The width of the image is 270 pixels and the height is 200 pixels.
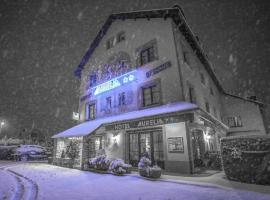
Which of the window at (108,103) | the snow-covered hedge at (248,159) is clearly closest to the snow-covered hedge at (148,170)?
the snow-covered hedge at (248,159)

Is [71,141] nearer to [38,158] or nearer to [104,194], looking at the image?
[38,158]

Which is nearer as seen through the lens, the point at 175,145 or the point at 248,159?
the point at 248,159

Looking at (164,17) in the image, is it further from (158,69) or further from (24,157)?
(24,157)

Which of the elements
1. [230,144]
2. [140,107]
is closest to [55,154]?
[140,107]

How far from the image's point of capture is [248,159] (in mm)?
7832

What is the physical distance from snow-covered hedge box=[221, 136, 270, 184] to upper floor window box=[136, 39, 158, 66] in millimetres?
8255

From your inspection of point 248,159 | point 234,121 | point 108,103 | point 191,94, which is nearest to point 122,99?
point 108,103

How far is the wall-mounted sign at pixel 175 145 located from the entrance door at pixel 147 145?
0.92 meters

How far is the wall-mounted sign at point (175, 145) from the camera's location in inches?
412

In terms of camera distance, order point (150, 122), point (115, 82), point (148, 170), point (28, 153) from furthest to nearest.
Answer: point (28, 153) < point (115, 82) < point (150, 122) < point (148, 170)

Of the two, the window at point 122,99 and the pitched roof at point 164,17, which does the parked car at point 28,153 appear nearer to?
the pitched roof at point 164,17

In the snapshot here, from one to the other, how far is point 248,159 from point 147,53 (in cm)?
1028

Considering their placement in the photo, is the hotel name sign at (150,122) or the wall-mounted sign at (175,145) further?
the wall-mounted sign at (175,145)

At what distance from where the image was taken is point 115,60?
17.5 metres
